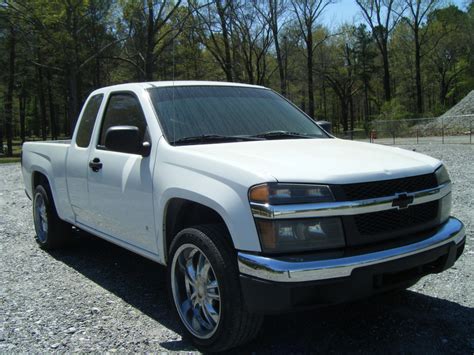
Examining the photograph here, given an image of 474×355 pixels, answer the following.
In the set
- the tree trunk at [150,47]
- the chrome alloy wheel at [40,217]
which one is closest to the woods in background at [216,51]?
the tree trunk at [150,47]

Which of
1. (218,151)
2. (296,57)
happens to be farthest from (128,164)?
(296,57)

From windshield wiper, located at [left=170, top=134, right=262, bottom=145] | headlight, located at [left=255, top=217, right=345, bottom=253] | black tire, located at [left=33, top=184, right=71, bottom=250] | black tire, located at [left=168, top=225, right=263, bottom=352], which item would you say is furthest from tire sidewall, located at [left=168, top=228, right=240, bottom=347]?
Answer: black tire, located at [left=33, top=184, right=71, bottom=250]

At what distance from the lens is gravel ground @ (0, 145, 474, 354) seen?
11.1 feet

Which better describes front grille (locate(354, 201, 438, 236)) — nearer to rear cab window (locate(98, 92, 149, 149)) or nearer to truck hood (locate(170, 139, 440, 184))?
truck hood (locate(170, 139, 440, 184))

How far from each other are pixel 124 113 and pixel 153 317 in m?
1.90

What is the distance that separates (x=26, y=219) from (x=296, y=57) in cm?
4648

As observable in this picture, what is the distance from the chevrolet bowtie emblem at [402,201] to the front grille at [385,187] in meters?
0.04

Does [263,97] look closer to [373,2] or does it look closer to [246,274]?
[246,274]

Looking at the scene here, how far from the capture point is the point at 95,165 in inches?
177

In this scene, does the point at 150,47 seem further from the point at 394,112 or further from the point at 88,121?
the point at 88,121

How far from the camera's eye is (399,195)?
301 cm

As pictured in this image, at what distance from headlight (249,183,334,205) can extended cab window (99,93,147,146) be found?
1570 mm

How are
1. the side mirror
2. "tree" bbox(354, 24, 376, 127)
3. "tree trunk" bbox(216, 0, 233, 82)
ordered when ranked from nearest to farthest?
the side mirror
"tree trunk" bbox(216, 0, 233, 82)
"tree" bbox(354, 24, 376, 127)

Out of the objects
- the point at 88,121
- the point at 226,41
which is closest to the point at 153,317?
the point at 88,121
